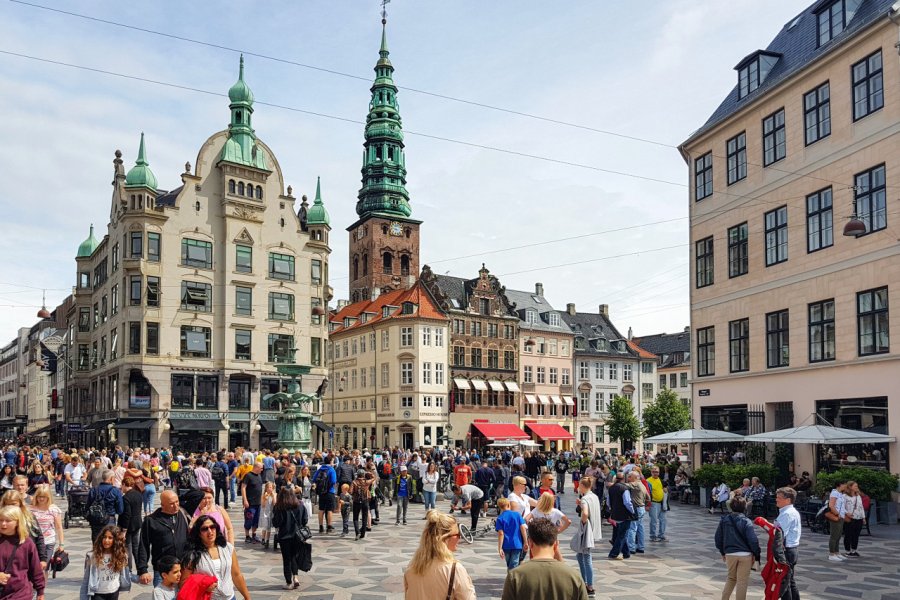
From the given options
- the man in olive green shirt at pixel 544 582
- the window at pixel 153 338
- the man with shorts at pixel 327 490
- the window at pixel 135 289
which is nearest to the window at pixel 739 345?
the man with shorts at pixel 327 490

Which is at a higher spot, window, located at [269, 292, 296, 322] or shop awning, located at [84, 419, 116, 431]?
window, located at [269, 292, 296, 322]

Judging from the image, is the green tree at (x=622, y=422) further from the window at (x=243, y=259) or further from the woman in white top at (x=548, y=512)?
the woman in white top at (x=548, y=512)

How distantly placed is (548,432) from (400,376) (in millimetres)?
14363

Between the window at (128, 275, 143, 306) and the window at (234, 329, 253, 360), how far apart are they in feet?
19.9

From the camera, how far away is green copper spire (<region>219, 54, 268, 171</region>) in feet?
175

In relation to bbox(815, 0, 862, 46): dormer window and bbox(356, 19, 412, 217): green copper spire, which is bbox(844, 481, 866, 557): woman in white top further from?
bbox(356, 19, 412, 217): green copper spire

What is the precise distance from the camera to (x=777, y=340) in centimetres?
2892

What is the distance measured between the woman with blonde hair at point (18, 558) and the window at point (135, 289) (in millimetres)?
43746

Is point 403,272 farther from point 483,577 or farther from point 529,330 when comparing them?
point 483,577

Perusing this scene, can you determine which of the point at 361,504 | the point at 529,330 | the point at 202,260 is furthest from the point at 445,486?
the point at 529,330

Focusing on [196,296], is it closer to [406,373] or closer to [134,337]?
[134,337]

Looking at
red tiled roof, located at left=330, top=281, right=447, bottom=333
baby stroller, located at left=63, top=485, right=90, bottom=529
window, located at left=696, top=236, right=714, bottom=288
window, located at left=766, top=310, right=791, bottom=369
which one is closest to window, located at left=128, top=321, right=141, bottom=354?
red tiled roof, located at left=330, top=281, right=447, bottom=333

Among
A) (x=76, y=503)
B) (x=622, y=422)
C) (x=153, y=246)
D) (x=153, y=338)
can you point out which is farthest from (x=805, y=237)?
(x=622, y=422)

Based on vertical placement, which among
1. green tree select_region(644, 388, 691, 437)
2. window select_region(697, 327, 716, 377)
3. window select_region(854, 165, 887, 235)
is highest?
window select_region(854, 165, 887, 235)
